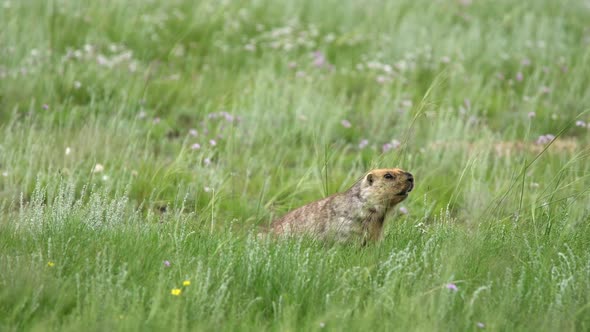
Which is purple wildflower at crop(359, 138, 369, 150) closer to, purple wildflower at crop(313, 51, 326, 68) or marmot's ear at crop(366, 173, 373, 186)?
purple wildflower at crop(313, 51, 326, 68)

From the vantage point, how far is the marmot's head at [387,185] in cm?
589

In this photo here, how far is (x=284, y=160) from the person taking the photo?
26.0 ft

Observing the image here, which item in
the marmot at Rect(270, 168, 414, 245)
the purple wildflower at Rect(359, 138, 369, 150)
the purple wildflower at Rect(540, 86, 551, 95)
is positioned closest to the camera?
the marmot at Rect(270, 168, 414, 245)

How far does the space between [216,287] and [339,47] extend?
7.32 metres

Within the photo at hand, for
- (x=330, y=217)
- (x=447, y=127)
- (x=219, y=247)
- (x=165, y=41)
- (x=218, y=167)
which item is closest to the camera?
(x=219, y=247)

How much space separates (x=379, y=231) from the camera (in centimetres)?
594

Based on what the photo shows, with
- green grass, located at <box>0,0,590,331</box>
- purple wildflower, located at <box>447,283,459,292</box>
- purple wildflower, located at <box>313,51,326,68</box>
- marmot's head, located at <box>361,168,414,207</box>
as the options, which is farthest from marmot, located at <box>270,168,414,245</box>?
purple wildflower, located at <box>313,51,326,68</box>

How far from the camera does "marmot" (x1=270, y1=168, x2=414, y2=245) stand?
5.88m

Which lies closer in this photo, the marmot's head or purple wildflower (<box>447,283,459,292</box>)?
purple wildflower (<box>447,283,459,292</box>)

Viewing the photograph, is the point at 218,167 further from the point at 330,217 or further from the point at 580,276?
the point at 580,276

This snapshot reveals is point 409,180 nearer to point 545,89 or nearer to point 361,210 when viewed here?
point 361,210

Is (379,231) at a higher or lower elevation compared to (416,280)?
lower

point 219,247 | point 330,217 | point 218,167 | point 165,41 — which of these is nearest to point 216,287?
point 219,247

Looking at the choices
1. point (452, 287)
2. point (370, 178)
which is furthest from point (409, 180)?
point (452, 287)
